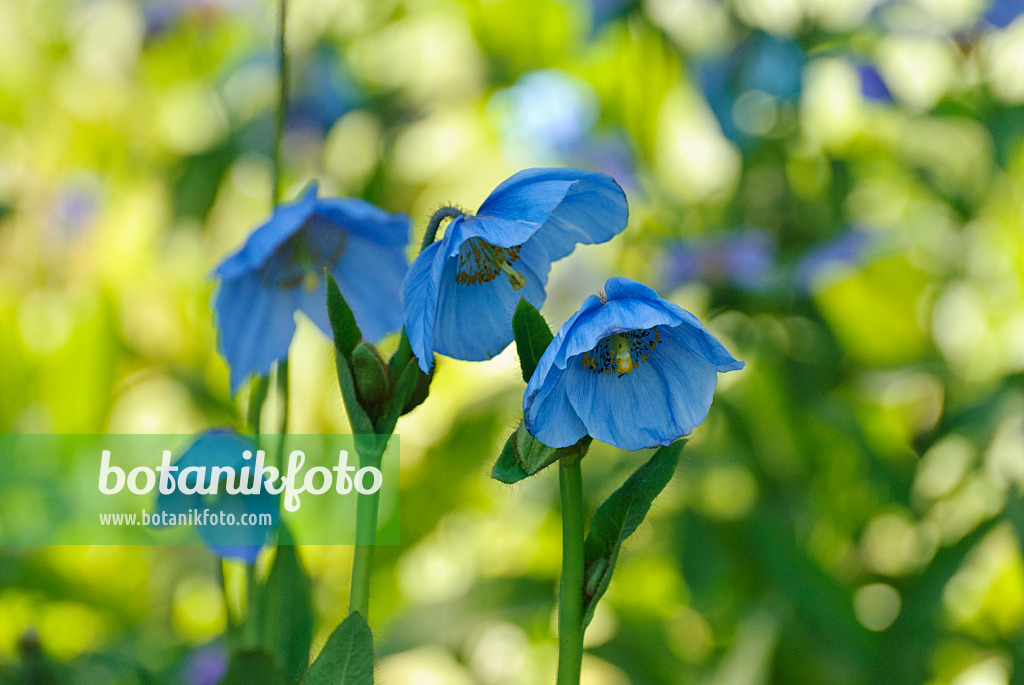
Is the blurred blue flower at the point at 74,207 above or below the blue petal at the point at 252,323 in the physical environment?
above

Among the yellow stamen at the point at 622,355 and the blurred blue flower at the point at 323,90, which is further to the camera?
the blurred blue flower at the point at 323,90

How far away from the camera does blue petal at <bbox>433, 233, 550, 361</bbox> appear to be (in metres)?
0.40

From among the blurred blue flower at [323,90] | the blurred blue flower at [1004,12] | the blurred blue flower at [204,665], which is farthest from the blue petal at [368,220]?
the blurred blue flower at [1004,12]

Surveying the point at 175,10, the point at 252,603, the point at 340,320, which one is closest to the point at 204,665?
the point at 252,603

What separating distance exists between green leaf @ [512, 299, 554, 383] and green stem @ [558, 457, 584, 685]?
5 cm

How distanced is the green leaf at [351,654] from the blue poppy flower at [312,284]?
0.20 m

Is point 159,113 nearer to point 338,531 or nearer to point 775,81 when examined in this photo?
point 338,531

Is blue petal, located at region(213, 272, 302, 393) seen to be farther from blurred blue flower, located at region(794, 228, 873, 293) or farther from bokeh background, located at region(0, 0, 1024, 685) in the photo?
blurred blue flower, located at region(794, 228, 873, 293)

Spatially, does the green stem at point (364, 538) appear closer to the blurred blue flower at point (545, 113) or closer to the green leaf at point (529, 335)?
the green leaf at point (529, 335)

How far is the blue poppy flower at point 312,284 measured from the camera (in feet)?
1.64

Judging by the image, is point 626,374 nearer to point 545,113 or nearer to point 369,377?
point 369,377

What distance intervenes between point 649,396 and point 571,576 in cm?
9

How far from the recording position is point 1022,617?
0.82 meters

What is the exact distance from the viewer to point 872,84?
112cm
